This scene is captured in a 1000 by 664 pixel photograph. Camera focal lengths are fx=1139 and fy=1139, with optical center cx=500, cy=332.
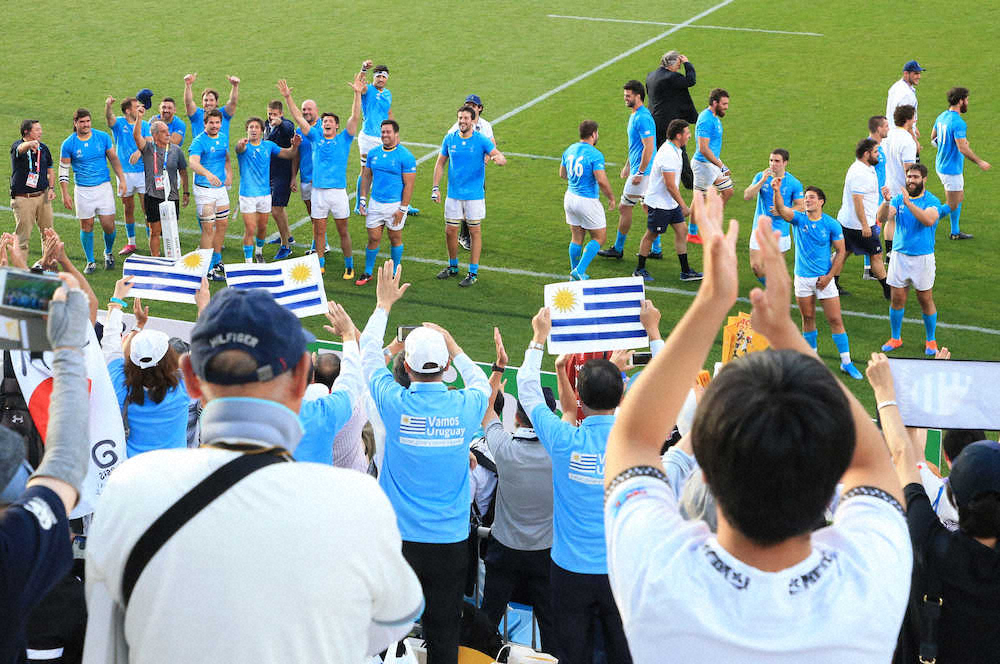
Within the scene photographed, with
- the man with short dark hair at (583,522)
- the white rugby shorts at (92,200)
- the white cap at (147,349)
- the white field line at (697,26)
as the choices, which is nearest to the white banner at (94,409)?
the white cap at (147,349)

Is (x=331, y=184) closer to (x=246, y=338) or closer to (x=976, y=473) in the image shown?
(x=976, y=473)

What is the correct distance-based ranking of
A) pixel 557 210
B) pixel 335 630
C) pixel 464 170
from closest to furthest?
pixel 335 630, pixel 464 170, pixel 557 210

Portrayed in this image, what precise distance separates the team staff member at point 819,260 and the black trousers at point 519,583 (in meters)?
6.04

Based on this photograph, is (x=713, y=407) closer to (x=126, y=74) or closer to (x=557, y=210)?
(x=557, y=210)

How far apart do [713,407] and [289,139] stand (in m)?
14.0

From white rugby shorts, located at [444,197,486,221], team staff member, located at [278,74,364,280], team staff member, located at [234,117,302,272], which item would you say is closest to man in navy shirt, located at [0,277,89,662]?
white rugby shorts, located at [444,197,486,221]

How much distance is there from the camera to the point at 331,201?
1416cm

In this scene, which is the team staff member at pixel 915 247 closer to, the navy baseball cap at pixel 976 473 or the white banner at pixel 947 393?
the white banner at pixel 947 393

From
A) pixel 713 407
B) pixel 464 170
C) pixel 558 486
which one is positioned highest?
pixel 464 170

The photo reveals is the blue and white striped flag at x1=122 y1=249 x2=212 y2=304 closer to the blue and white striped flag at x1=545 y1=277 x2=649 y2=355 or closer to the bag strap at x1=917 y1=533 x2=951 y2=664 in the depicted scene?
the blue and white striped flag at x1=545 y1=277 x2=649 y2=355

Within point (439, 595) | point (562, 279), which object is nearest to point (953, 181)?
point (562, 279)

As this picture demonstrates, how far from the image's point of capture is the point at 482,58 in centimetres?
2444

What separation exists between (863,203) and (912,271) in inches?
51.7

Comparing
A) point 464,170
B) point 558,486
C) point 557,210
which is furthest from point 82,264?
point 558,486
